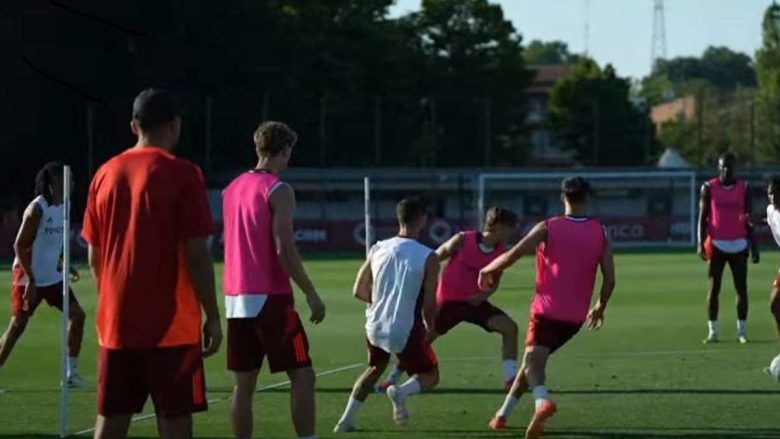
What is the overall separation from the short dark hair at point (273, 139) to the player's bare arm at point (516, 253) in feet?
6.24

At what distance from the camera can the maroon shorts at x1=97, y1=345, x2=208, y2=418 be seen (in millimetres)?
8430

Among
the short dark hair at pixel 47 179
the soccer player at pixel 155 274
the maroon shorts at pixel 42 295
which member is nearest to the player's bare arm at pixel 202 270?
the soccer player at pixel 155 274

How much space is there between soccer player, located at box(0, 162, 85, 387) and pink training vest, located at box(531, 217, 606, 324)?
5.06 m

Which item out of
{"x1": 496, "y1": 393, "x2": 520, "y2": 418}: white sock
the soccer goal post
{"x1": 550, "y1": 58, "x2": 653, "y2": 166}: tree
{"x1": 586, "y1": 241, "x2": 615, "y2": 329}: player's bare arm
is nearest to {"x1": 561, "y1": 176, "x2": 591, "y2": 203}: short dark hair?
{"x1": 586, "y1": 241, "x2": 615, "y2": 329}: player's bare arm

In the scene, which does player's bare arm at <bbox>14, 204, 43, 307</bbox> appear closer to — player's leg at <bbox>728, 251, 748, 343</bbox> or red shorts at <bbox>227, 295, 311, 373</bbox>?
red shorts at <bbox>227, 295, 311, 373</bbox>

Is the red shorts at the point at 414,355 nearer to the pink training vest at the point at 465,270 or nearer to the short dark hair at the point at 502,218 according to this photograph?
the short dark hair at the point at 502,218

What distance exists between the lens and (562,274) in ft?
40.7

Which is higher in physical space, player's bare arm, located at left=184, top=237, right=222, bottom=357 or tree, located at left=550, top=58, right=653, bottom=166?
tree, located at left=550, top=58, right=653, bottom=166

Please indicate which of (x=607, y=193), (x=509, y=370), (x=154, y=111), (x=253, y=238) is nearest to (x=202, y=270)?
(x=154, y=111)

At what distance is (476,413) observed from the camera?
1402cm

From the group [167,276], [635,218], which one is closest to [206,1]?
[635,218]

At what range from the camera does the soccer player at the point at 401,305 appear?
41.3 feet

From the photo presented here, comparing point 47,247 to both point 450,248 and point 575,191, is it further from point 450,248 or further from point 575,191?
point 575,191

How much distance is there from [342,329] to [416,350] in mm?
11122
